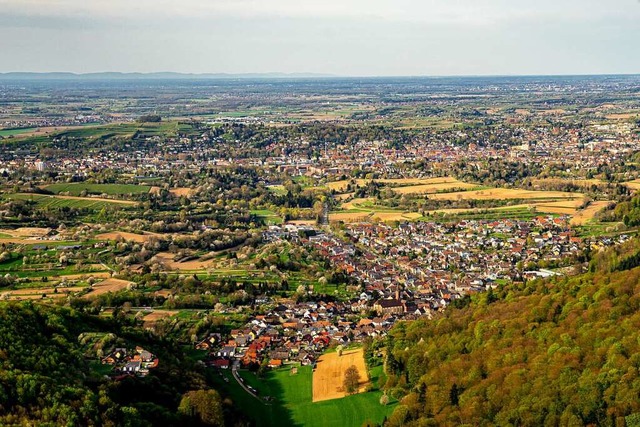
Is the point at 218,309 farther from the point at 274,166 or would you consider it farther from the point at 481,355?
the point at 274,166

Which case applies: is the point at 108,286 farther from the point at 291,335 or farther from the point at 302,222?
the point at 302,222

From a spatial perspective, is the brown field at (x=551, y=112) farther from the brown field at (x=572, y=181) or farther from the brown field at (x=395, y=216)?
the brown field at (x=395, y=216)

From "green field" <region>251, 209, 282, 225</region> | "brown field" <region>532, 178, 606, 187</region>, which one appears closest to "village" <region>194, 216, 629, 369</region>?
"green field" <region>251, 209, 282, 225</region>

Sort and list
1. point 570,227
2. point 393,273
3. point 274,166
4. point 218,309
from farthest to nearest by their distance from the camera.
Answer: point 274,166 < point 570,227 < point 393,273 < point 218,309

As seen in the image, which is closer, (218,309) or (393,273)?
(218,309)

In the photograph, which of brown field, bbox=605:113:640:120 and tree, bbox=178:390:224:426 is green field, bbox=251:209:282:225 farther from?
brown field, bbox=605:113:640:120

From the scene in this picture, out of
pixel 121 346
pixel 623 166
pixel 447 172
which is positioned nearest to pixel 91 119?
pixel 447 172

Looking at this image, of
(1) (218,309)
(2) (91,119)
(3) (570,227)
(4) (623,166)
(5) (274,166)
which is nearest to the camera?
(1) (218,309)
